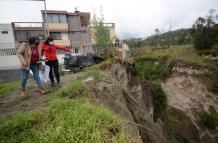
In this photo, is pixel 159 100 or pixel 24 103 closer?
pixel 24 103

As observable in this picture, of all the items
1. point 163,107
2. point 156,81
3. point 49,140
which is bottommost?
point 163,107

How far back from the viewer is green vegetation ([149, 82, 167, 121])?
18.5 m

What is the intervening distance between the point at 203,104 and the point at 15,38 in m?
25.5

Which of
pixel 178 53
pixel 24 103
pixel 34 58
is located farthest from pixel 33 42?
pixel 178 53

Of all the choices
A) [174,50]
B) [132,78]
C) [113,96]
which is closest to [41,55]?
[113,96]

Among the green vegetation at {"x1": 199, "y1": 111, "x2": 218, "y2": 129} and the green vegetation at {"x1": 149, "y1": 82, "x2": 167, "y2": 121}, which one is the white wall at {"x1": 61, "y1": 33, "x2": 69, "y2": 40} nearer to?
the green vegetation at {"x1": 149, "y1": 82, "x2": 167, "y2": 121}

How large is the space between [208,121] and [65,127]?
1752 cm

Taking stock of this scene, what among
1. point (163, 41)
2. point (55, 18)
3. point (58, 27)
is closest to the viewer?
point (55, 18)

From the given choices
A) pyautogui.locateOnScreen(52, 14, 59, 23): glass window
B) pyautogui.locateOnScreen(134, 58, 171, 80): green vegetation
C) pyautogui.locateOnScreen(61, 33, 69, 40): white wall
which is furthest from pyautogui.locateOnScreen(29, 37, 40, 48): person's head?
pyautogui.locateOnScreen(61, 33, 69, 40): white wall

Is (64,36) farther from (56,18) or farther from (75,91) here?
(75,91)

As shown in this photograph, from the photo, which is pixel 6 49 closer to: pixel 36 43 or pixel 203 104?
pixel 36 43

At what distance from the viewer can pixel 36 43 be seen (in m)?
6.45

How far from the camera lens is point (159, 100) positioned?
1966 centimetres

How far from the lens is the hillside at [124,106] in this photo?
11.2ft
